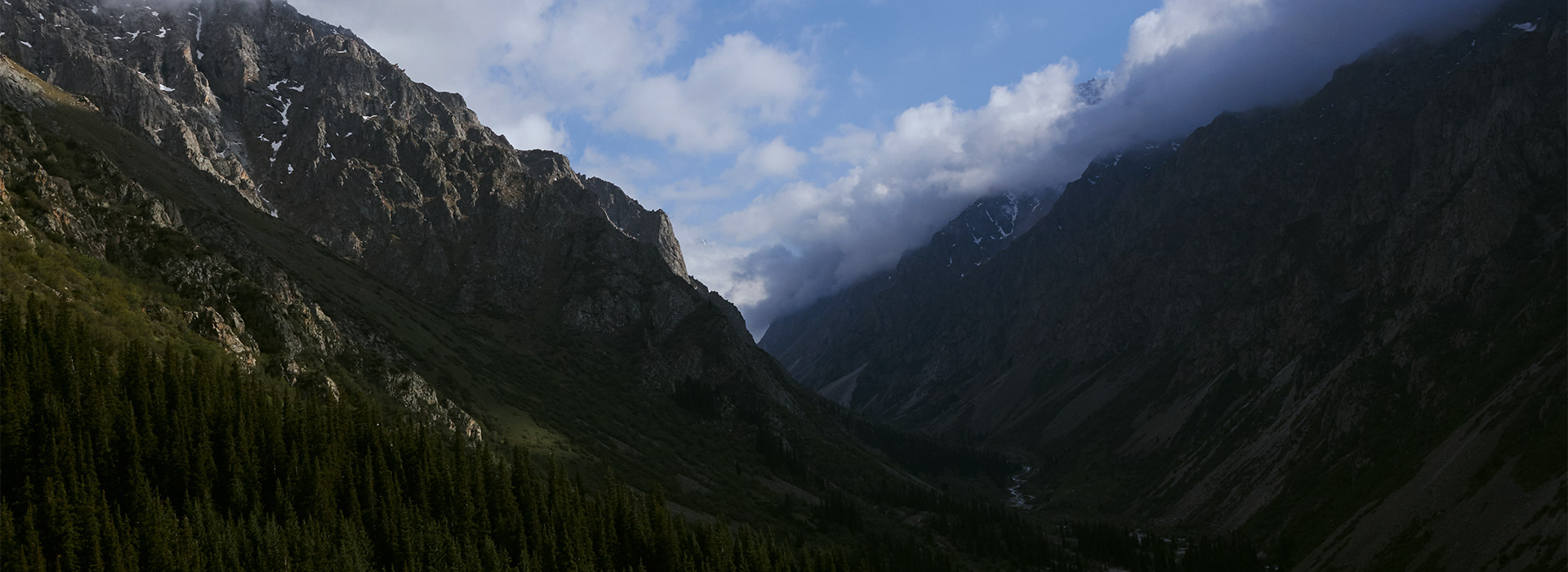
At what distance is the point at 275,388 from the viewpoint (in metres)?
111

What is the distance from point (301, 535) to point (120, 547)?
624 inches

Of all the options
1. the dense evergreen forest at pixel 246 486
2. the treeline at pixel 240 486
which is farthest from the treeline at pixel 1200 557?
the treeline at pixel 240 486

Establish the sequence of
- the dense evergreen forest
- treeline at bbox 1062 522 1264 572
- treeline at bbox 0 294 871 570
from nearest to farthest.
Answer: treeline at bbox 0 294 871 570 < the dense evergreen forest < treeline at bbox 1062 522 1264 572

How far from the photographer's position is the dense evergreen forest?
78125 mm

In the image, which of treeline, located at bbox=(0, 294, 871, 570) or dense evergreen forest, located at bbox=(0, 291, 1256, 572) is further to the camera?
dense evergreen forest, located at bbox=(0, 291, 1256, 572)

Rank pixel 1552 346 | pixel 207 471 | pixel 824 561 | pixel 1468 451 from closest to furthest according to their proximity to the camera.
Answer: pixel 207 471 → pixel 824 561 → pixel 1468 451 → pixel 1552 346

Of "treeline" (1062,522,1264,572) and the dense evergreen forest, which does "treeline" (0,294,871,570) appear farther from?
"treeline" (1062,522,1264,572)

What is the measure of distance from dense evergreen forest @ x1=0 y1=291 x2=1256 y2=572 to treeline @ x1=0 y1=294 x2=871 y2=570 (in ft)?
0.61

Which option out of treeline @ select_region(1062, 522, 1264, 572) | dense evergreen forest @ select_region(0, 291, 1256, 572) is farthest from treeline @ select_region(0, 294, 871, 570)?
treeline @ select_region(1062, 522, 1264, 572)

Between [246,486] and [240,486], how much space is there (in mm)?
2116

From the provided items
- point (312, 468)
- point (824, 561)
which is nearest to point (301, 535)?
point (312, 468)

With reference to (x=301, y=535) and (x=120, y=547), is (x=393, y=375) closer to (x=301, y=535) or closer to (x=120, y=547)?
(x=301, y=535)

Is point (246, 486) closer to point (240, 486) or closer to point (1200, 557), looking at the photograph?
point (240, 486)

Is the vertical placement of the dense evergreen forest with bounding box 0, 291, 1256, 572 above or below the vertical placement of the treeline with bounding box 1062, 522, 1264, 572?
above
